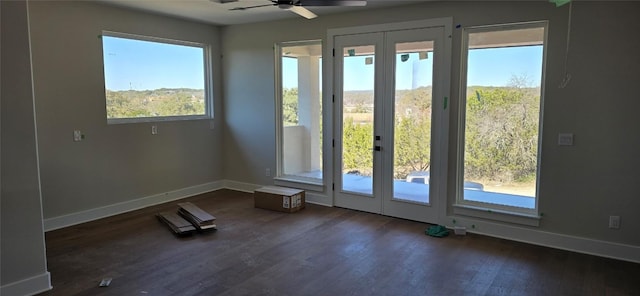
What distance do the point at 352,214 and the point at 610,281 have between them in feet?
8.81

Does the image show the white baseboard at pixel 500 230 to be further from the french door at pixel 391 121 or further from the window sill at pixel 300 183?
the french door at pixel 391 121

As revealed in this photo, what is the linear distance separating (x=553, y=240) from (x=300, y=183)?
123 inches

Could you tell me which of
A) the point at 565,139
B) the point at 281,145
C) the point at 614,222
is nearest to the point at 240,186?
the point at 281,145

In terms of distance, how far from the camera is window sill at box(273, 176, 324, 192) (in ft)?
18.6

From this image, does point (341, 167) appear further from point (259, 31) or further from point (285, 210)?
point (259, 31)

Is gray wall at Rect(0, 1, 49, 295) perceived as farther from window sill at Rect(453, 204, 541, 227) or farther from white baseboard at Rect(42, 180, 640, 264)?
window sill at Rect(453, 204, 541, 227)

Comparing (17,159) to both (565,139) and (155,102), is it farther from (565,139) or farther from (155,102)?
(565,139)

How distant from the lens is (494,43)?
4.31 meters

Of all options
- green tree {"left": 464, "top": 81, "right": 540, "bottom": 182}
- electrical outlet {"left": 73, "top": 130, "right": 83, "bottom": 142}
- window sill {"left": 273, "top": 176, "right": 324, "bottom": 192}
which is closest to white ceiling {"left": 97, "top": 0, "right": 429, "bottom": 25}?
green tree {"left": 464, "top": 81, "right": 540, "bottom": 182}

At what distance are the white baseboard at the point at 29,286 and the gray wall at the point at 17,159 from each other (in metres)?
0.01

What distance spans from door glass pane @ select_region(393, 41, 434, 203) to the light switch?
1.30 meters

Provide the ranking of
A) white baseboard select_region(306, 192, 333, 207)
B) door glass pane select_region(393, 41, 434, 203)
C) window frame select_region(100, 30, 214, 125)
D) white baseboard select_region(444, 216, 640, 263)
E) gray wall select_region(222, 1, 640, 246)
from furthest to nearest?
white baseboard select_region(306, 192, 333, 207) < window frame select_region(100, 30, 214, 125) < door glass pane select_region(393, 41, 434, 203) < white baseboard select_region(444, 216, 640, 263) < gray wall select_region(222, 1, 640, 246)

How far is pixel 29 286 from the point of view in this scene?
3047 mm

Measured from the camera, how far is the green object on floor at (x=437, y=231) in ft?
14.4
